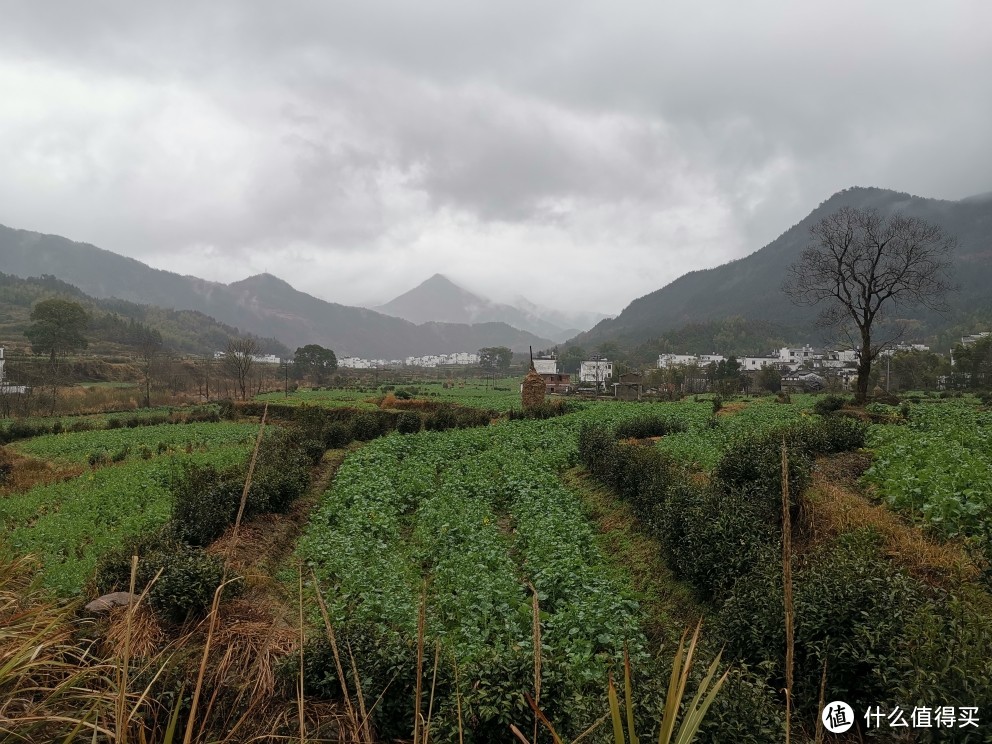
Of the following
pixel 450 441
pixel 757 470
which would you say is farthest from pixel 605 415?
pixel 757 470

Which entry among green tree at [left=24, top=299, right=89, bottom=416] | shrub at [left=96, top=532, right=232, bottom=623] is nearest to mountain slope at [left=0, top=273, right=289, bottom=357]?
green tree at [left=24, top=299, right=89, bottom=416]

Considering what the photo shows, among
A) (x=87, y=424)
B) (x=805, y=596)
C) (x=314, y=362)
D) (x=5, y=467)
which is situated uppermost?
(x=314, y=362)

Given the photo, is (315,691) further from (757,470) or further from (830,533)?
(757,470)

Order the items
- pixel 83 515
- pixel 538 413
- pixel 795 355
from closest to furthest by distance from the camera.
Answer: pixel 83 515 → pixel 538 413 → pixel 795 355

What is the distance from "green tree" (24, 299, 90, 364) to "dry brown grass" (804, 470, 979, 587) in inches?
3482

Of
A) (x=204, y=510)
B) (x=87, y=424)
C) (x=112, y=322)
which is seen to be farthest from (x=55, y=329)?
(x=204, y=510)

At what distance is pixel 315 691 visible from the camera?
6.16 m

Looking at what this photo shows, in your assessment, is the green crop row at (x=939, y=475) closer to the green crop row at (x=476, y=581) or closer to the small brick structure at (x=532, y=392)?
the green crop row at (x=476, y=581)

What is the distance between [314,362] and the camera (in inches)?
4102

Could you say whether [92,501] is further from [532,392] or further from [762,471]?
[532,392]

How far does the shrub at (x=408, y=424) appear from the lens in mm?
32250

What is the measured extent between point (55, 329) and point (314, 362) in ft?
130

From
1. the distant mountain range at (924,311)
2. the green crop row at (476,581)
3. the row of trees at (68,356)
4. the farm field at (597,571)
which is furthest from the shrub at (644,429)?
the distant mountain range at (924,311)

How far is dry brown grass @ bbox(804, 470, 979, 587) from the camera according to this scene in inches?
287
